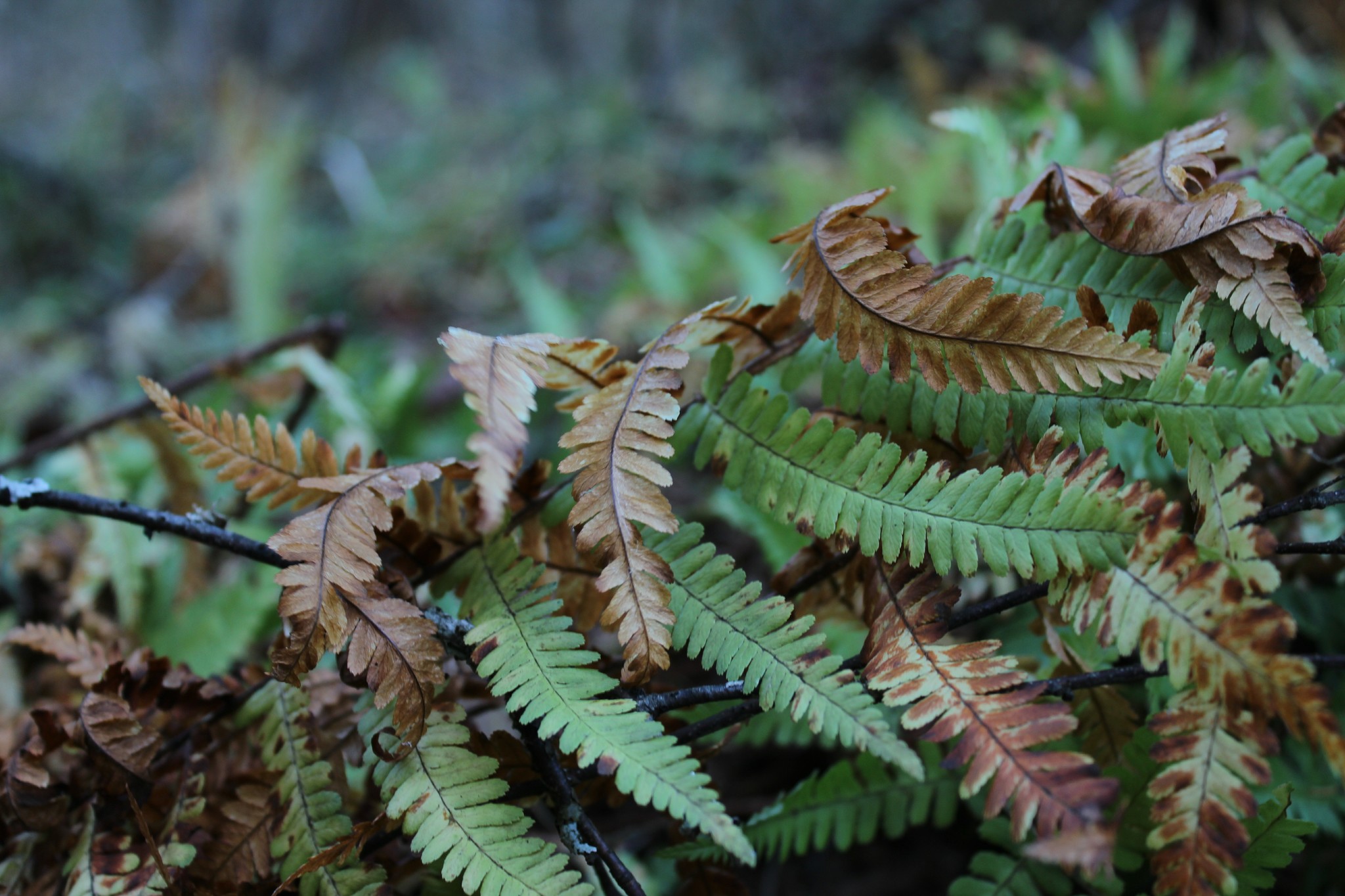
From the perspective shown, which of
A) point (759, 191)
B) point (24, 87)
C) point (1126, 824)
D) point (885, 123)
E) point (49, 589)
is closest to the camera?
point (1126, 824)

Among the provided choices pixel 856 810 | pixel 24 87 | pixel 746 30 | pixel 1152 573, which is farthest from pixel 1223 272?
pixel 24 87

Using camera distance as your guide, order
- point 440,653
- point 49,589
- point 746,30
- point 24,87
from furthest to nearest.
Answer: point 24,87 < point 746,30 < point 49,589 < point 440,653

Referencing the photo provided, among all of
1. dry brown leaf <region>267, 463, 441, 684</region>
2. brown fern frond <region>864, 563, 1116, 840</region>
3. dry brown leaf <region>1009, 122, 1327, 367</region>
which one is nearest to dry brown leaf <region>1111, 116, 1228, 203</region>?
dry brown leaf <region>1009, 122, 1327, 367</region>

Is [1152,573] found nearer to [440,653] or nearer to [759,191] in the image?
[440,653]

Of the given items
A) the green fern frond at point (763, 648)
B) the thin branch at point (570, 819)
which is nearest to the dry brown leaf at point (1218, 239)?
the green fern frond at point (763, 648)

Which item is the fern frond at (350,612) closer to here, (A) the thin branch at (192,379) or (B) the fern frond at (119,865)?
(B) the fern frond at (119,865)

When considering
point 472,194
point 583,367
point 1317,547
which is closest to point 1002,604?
point 1317,547

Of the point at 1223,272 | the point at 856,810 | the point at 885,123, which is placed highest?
the point at 885,123

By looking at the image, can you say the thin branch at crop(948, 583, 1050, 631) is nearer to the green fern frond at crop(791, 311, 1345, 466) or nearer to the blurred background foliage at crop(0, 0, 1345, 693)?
the green fern frond at crop(791, 311, 1345, 466)
